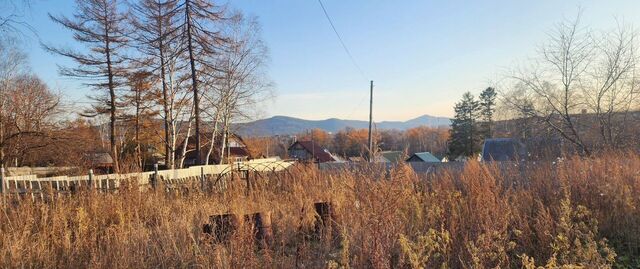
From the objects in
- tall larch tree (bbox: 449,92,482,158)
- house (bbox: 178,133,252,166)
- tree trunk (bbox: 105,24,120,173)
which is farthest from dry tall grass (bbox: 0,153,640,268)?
tall larch tree (bbox: 449,92,482,158)

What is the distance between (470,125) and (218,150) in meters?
34.3

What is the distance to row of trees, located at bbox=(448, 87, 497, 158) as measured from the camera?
165 feet

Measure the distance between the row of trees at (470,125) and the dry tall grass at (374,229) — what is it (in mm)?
45083

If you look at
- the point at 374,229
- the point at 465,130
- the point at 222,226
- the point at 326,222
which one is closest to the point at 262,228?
the point at 222,226

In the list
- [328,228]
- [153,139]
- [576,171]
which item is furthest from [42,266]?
[153,139]

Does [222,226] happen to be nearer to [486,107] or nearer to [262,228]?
[262,228]

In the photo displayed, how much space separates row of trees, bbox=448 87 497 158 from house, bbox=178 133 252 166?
82.7 ft

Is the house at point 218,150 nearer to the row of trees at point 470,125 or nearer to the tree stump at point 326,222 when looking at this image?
the tree stump at point 326,222

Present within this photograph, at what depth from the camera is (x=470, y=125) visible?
167ft

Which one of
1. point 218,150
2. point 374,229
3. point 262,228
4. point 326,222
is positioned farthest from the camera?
point 218,150

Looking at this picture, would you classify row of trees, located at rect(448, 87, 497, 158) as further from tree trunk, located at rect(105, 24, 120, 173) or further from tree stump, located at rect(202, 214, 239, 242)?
tree stump, located at rect(202, 214, 239, 242)

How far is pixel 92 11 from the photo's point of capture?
18812 mm

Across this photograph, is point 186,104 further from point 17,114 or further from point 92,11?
point 17,114

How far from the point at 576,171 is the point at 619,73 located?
28.2 feet
